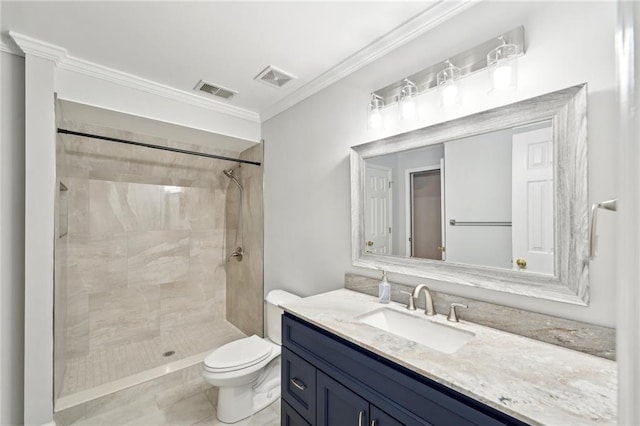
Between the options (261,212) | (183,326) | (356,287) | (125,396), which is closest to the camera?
(356,287)

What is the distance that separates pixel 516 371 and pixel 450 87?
1175 millimetres

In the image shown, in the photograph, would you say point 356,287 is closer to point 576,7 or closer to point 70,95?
point 576,7

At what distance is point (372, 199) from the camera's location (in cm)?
178

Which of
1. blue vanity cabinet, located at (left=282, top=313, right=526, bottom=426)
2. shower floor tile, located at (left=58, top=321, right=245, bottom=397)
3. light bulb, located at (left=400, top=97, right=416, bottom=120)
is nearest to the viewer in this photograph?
blue vanity cabinet, located at (left=282, top=313, right=526, bottom=426)

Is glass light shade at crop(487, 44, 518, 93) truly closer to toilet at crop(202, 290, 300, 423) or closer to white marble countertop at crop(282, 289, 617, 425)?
white marble countertop at crop(282, 289, 617, 425)

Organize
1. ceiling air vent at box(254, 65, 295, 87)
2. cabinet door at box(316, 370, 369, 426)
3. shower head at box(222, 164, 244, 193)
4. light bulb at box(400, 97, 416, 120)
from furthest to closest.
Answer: shower head at box(222, 164, 244, 193) → ceiling air vent at box(254, 65, 295, 87) → light bulb at box(400, 97, 416, 120) → cabinet door at box(316, 370, 369, 426)

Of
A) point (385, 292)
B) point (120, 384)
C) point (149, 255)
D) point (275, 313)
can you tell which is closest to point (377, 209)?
point (385, 292)

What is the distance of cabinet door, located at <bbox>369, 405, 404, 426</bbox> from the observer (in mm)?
973

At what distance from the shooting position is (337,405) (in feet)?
3.89

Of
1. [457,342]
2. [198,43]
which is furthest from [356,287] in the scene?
[198,43]

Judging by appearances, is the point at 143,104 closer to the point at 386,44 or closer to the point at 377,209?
the point at 386,44

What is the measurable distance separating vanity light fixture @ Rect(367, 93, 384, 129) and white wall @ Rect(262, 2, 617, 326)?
65mm

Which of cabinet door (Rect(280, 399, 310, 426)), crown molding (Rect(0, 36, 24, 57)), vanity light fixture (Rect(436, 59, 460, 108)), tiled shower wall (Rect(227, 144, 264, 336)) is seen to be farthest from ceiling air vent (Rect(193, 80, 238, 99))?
cabinet door (Rect(280, 399, 310, 426))

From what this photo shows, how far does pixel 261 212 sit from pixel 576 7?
2.44 meters
